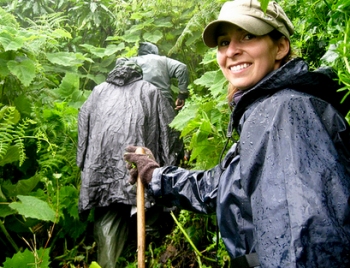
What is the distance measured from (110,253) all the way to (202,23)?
3.01 metres

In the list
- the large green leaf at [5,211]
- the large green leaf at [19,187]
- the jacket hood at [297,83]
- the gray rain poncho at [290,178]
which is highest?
the jacket hood at [297,83]

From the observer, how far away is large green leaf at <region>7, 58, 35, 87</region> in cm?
434

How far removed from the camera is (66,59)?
5.96 meters

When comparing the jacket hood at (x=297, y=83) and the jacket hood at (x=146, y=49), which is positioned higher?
the jacket hood at (x=146, y=49)

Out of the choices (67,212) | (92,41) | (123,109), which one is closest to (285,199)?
(123,109)

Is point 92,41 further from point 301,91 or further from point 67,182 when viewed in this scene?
point 301,91

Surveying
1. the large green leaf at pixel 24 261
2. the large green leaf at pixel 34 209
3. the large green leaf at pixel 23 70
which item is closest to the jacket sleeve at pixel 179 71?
the large green leaf at pixel 23 70

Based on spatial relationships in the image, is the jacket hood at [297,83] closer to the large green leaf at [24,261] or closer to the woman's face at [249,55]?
the woman's face at [249,55]

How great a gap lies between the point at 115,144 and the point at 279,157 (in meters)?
3.21

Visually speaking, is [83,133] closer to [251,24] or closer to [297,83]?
[251,24]

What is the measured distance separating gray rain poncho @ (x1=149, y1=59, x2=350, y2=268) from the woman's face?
0.53ft

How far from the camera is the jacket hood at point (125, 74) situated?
14.8 feet

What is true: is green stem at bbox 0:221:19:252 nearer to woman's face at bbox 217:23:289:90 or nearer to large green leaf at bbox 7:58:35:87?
large green leaf at bbox 7:58:35:87

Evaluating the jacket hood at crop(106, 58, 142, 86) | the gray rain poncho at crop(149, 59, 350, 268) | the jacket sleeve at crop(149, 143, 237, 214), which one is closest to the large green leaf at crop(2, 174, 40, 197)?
the jacket hood at crop(106, 58, 142, 86)
